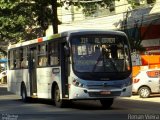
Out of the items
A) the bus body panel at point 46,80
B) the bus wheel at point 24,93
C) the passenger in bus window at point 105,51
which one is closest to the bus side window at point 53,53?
the bus body panel at point 46,80

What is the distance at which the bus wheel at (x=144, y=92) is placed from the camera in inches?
1132

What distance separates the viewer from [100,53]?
66.6 feet

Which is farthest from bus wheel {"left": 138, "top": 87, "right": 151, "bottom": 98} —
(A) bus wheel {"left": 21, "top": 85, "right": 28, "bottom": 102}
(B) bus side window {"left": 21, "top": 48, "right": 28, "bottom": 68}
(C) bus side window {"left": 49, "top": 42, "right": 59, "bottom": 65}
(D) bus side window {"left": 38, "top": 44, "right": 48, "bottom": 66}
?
(C) bus side window {"left": 49, "top": 42, "right": 59, "bottom": 65}

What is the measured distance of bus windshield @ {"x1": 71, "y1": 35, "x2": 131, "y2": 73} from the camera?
66.1ft

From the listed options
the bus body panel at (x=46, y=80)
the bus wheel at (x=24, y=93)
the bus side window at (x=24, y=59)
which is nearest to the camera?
the bus body panel at (x=46, y=80)

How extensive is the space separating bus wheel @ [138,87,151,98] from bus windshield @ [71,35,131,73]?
8.34m

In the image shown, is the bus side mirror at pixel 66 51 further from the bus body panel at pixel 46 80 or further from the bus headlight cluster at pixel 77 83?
the bus body panel at pixel 46 80

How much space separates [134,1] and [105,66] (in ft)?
55.7

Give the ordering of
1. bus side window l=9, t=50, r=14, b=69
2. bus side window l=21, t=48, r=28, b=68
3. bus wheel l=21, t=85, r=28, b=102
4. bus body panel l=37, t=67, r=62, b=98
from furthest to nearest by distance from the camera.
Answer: bus side window l=9, t=50, r=14, b=69 → bus wheel l=21, t=85, r=28, b=102 → bus side window l=21, t=48, r=28, b=68 → bus body panel l=37, t=67, r=62, b=98

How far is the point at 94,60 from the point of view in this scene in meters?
20.2

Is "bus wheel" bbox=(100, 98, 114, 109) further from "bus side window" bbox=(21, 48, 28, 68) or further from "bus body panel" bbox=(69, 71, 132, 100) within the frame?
"bus side window" bbox=(21, 48, 28, 68)

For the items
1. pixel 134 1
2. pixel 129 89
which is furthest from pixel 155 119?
pixel 134 1

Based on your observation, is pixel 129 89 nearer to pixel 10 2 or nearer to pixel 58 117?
pixel 58 117

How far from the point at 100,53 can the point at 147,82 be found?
360 inches
